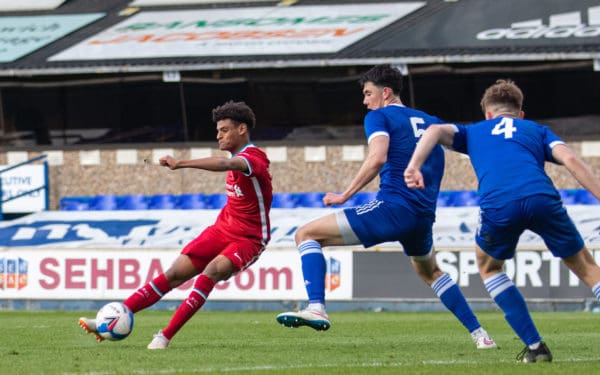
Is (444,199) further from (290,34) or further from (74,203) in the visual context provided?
(74,203)

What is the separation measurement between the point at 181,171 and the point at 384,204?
15.7m

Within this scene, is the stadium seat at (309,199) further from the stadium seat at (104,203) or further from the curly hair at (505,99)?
the curly hair at (505,99)

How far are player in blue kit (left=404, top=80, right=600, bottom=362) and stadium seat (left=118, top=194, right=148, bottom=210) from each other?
52.7 ft

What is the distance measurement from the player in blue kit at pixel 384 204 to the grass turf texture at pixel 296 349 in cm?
69

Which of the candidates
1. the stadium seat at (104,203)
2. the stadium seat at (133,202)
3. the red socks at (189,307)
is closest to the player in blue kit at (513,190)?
the red socks at (189,307)

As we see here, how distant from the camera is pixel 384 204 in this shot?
32.5ft

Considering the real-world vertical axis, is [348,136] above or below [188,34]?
below

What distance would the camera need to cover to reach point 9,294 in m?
20.1

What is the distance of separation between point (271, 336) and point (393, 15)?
40.8 feet

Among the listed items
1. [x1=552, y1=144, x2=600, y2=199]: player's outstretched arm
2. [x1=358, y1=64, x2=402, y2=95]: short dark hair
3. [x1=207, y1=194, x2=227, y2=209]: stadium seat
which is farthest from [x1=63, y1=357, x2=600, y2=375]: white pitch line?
[x1=207, y1=194, x2=227, y2=209]: stadium seat

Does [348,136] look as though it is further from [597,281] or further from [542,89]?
[597,281]

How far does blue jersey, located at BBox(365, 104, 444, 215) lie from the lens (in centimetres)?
992

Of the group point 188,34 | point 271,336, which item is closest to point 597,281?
point 271,336

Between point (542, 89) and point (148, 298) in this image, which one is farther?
point (542, 89)
